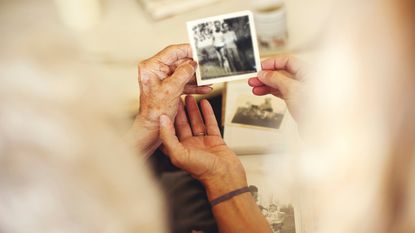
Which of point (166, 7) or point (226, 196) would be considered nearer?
point (226, 196)

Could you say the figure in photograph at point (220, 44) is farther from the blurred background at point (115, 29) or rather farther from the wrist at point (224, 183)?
the wrist at point (224, 183)

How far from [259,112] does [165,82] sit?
0.12 meters

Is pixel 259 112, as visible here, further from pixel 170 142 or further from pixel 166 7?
pixel 166 7

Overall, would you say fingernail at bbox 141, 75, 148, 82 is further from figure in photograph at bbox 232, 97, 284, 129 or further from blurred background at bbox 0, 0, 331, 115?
figure in photograph at bbox 232, 97, 284, 129

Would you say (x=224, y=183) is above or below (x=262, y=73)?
below

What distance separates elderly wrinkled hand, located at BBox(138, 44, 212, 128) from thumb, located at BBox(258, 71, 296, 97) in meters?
0.07

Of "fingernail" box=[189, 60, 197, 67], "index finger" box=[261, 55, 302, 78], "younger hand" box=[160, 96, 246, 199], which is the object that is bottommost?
"younger hand" box=[160, 96, 246, 199]

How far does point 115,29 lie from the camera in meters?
0.75

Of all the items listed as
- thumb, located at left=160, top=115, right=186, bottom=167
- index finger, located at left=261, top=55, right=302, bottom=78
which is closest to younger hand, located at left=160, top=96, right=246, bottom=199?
thumb, located at left=160, top=115, right=186, bottom=167

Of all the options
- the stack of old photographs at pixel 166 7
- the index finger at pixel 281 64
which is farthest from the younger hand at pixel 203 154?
the stack of old photographs at pixel 166 7

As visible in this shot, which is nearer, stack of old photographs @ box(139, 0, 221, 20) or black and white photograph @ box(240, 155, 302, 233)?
black and white photograph @ box(240, 155, 302, 233)

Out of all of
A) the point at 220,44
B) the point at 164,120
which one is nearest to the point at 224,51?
the point at 220,44

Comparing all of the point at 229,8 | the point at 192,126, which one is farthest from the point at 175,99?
the point at 229,8

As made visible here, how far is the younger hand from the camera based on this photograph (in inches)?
22.6
